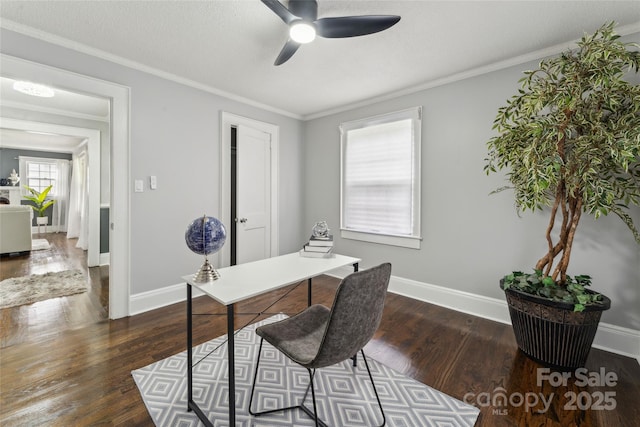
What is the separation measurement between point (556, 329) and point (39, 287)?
17.6 ft

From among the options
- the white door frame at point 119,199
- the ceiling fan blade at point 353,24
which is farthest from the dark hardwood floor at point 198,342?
the ceiling fan blade at point 353,24

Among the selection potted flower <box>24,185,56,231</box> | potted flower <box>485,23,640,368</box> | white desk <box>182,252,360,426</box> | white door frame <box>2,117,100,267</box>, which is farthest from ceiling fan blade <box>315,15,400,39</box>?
potted flower <box>24,185,56,231</box>

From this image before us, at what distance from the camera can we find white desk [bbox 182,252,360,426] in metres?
1.25

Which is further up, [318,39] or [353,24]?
[318,39]

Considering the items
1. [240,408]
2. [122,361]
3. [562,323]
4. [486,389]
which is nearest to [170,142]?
[122,361]

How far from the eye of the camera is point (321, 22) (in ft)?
5.65

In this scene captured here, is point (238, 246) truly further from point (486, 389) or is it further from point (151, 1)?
point (486, 389)

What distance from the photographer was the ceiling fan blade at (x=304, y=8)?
1684 mm

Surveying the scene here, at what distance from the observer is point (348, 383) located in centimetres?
175

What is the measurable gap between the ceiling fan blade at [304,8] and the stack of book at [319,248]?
1.46 m

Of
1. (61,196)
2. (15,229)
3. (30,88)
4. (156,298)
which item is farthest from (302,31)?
(61,196)

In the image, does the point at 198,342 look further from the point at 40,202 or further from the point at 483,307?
the point at 40,202

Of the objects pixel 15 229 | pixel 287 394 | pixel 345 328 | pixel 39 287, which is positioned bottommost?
pixel 287 394

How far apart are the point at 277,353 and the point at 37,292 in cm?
327
